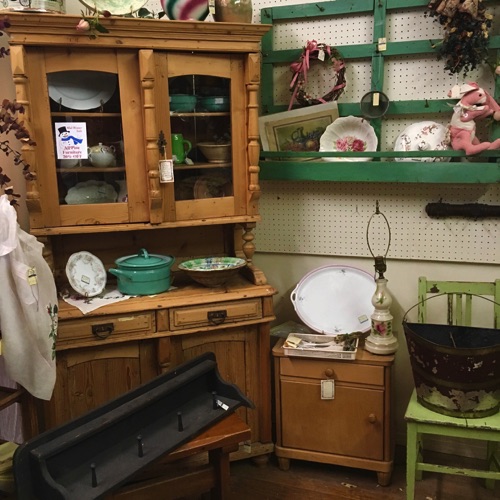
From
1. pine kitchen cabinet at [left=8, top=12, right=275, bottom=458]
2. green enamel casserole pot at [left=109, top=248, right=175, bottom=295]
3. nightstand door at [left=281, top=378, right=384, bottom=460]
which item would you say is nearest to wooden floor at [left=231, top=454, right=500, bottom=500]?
nightstand door at [left=281, top=378, right=384, bottom=460]

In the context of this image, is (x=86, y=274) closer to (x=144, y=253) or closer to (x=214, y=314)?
(x=144, y=253)

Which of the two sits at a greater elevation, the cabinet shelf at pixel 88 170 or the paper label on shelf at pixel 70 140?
the paper label on shelf at pixel 70 140

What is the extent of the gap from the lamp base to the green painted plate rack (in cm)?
66

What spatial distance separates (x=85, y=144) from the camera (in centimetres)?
229

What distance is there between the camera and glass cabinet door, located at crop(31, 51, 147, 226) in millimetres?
2219

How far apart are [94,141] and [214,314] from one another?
0.83 meters

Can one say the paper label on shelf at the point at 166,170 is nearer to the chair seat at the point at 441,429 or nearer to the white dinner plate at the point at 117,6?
the white dinner plate at the point at 117,6

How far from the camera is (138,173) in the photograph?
234cm

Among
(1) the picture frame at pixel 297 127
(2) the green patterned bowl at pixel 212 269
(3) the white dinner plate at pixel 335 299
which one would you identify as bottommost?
(3) the white dinner plate at pixel 335 299

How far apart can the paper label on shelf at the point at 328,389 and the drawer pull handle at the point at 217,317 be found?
0.50 metres

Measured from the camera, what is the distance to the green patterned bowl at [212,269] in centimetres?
243

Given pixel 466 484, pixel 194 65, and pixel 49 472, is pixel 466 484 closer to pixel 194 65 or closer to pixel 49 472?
pixel 49 472

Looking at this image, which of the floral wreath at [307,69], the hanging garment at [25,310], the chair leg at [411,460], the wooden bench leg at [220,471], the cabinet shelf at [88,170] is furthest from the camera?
the floral wreath at [307,69]

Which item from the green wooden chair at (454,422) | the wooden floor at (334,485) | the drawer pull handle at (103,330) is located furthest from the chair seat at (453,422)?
the drawer pull handle at (103,330)
